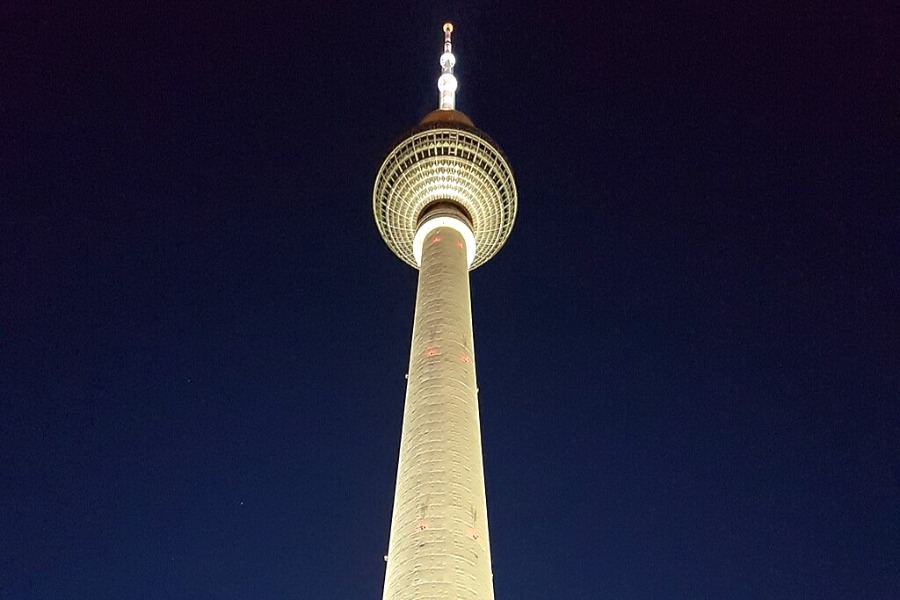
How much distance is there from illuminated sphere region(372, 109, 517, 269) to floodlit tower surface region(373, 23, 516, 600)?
6 centimetres

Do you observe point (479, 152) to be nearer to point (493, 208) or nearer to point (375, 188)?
point (493, 208)

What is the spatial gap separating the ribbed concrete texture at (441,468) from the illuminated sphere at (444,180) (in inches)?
290

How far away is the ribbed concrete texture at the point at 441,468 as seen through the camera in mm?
28516

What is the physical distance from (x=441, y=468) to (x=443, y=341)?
23.6ft

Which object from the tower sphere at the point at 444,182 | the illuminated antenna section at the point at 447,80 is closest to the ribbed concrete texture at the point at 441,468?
the tower sphere at the point at 444,182

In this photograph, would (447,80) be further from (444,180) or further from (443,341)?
(443,341)

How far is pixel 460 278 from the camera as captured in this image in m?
41.9

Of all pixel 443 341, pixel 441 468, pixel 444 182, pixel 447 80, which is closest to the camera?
pixel 441 468

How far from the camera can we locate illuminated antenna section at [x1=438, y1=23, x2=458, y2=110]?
5616cm

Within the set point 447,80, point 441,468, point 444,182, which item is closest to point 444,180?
point 444,182

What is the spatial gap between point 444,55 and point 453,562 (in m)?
41.2

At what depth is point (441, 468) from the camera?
31875mm

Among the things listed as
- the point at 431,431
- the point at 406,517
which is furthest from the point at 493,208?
the point at 406,517

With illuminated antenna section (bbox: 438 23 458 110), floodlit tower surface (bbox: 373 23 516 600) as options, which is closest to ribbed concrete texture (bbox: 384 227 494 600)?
floodlit tower surface (bbox: 373 23 516 600)
